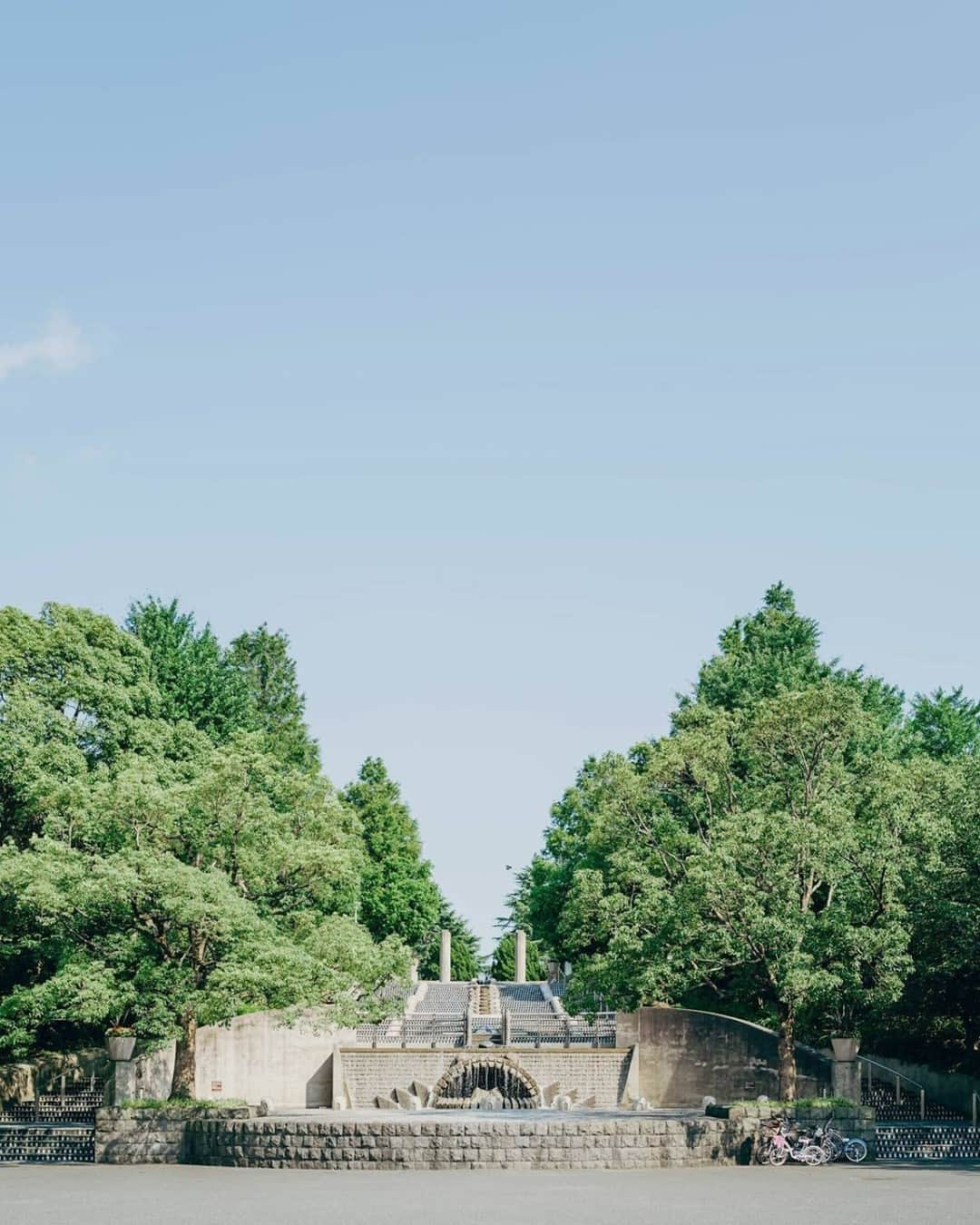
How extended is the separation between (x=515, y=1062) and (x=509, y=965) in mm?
34556

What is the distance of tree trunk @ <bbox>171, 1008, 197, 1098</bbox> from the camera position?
1198 inches

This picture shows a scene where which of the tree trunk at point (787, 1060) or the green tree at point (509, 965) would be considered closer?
→ the tree trunk at point (787, 1060)

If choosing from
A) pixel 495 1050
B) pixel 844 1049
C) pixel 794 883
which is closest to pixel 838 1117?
pixel 844 1049

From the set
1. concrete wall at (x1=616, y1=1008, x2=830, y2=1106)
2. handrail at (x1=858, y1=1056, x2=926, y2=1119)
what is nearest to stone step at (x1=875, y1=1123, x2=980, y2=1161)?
handrail at (x1=858, y1=1056, x2=926, y2=1119)

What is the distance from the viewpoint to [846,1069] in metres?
29.6

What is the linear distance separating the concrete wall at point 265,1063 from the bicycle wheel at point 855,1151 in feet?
55.8

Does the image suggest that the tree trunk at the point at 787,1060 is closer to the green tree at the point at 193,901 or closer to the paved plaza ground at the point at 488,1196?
the paved plaza ground at the point at 488,1196

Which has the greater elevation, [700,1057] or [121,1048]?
[121,1048]

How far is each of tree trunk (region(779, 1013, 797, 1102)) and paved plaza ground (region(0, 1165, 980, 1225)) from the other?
4147 mm

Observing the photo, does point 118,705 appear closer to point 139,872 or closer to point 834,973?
point 139,872

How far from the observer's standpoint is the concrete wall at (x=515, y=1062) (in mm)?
41219

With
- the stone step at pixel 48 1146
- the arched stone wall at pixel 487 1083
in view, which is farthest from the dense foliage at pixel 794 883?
the stone step at pixel 48 1146

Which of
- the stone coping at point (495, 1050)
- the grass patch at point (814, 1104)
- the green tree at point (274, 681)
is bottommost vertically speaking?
the grass patch at point (814, 1104)

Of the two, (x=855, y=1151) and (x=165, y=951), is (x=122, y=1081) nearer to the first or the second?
(x=165, y=951)
